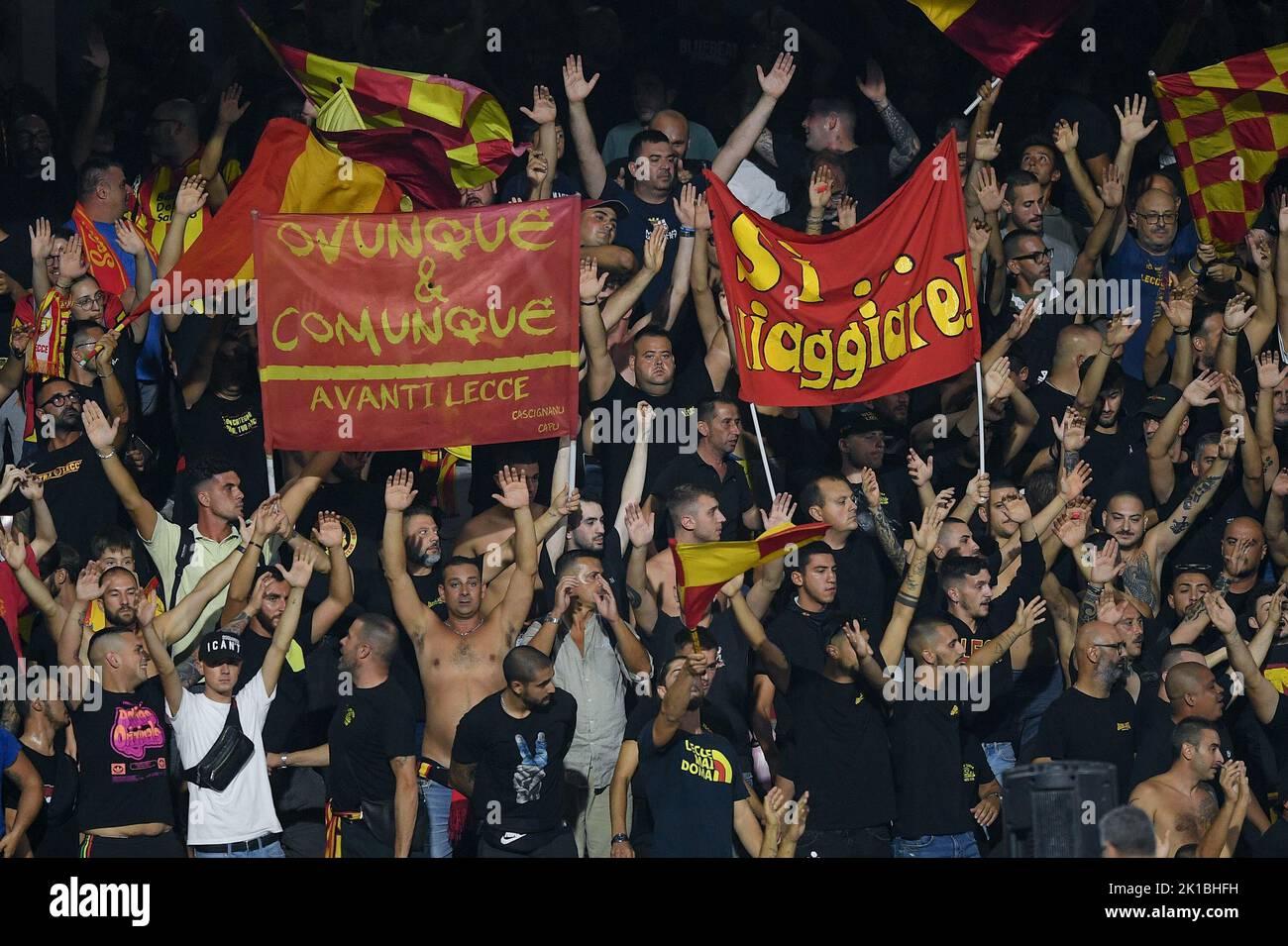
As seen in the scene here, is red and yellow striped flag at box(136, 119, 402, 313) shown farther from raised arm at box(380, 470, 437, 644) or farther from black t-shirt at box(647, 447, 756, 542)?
black t-shirt at box(647, 447, 756, 542)

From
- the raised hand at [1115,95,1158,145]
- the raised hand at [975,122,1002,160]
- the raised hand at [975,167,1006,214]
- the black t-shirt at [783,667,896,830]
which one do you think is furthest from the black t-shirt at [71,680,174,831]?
the raised hand at [1115,95,1158,145]

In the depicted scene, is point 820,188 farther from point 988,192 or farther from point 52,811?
point 52,811

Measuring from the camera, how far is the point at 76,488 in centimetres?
1277

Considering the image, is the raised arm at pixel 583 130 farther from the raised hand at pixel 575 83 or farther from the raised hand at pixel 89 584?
the raised hand at pixel 89 584

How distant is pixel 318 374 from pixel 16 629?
195 centimetres

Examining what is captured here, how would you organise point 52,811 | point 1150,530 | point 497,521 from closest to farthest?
point 52,811 → point 497,521 → point 1150,530


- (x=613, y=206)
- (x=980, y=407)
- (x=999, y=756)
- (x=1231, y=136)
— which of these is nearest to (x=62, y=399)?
(x=613, y=206)

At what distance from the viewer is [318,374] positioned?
12789 mm

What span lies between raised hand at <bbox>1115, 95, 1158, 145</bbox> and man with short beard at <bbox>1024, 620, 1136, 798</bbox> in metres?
3.06

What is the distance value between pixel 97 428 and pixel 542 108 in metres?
2.92

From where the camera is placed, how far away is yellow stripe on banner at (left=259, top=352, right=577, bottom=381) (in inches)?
503

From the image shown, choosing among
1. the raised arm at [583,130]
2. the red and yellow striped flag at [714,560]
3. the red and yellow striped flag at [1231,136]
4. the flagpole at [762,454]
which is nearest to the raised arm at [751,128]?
the raised arm at [583,130]

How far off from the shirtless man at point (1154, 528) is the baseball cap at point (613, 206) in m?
3.00

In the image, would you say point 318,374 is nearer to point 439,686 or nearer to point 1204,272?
point 439,686
